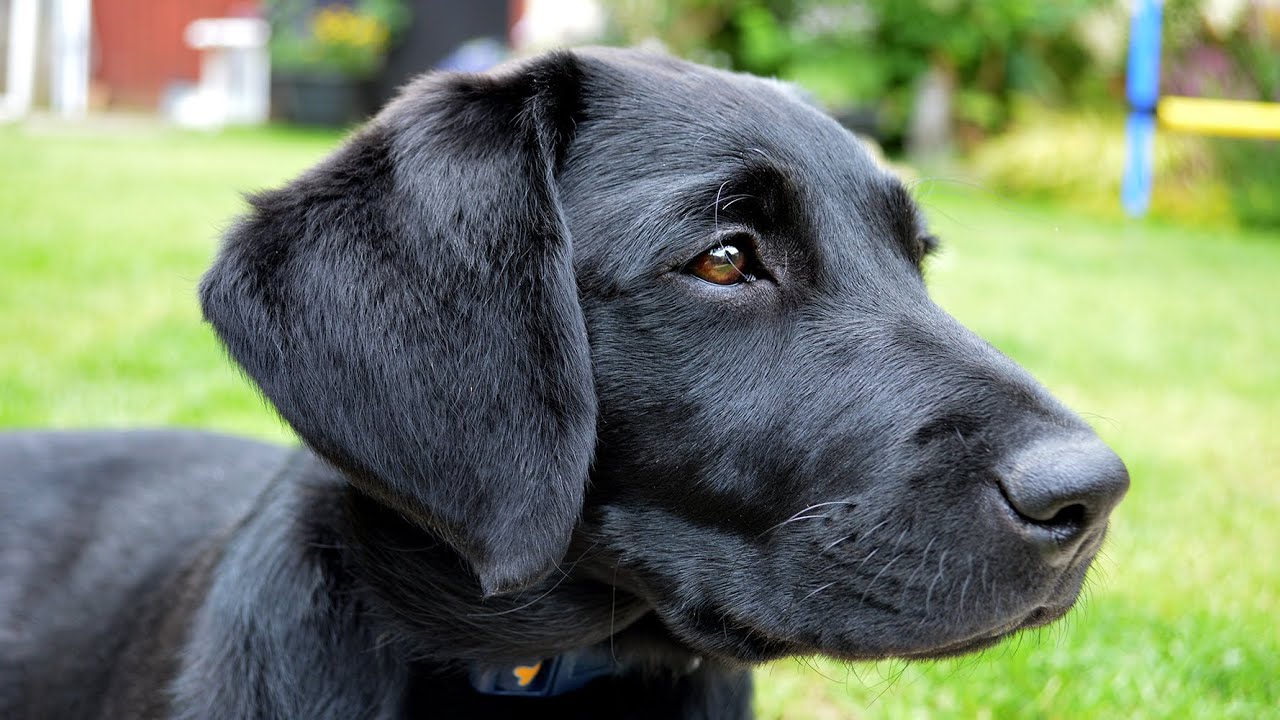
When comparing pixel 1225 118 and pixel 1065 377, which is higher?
pixel 1225 118

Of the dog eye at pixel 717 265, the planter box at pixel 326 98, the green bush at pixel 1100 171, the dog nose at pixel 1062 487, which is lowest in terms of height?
the planter box at pixel 326 98

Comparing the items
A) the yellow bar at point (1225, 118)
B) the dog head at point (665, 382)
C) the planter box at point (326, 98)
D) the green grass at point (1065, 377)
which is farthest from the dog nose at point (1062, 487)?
the planter box at point (326, 98)

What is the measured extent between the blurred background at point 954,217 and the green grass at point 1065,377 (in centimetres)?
2

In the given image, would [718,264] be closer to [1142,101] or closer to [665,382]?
[665,382]

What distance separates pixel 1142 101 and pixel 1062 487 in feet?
38.7

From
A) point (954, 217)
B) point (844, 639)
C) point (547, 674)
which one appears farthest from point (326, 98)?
point (844, 639)

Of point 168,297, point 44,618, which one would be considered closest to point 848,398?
point 44,618

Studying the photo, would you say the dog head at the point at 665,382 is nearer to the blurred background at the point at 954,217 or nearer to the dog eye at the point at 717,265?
the dog eye at the point at 717,265

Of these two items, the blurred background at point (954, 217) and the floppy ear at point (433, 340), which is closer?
the floppy ear at point (433, 340)

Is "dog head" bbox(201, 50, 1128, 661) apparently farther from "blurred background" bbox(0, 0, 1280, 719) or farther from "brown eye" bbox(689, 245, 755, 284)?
"blurred background" bbox(0, 0, 1280, 719)

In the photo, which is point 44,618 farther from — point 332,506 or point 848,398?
point 848,398

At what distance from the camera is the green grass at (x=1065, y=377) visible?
9.59 ft

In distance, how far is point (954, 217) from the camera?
27.7 feet

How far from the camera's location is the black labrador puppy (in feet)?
5.82
